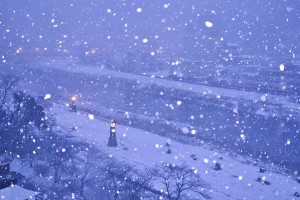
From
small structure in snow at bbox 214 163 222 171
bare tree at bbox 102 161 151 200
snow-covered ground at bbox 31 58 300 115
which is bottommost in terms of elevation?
bare tree at bbox 102 161 151 200

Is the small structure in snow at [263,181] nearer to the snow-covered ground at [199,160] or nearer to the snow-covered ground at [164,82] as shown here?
the snow-covered ground at [199,160]

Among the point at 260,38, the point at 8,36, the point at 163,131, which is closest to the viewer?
the point at 163,131

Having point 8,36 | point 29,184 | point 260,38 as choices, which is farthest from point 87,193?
point 8,36

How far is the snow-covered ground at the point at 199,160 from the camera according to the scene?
45.3ft

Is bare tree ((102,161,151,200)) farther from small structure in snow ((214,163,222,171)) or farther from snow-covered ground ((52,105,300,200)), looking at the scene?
small structure in snow ((214,163,222,171))

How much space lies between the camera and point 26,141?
59.2 feet

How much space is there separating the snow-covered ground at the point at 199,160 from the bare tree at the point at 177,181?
51 cm

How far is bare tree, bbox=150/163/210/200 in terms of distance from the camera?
42.4 ft

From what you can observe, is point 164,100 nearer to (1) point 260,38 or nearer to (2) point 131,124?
(2) point 131,124

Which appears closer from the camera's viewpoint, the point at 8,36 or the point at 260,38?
the point at 260,38

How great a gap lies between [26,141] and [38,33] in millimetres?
58325

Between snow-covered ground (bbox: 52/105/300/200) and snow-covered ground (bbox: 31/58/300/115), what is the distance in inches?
524

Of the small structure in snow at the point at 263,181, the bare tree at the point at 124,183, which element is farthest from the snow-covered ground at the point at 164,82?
the bare tree at the point at 124,183

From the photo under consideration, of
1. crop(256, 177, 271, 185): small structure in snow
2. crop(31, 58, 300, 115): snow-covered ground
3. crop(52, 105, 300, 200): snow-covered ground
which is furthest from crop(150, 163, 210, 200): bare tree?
crop(31, 58, 300, 115): snow-covered ground
